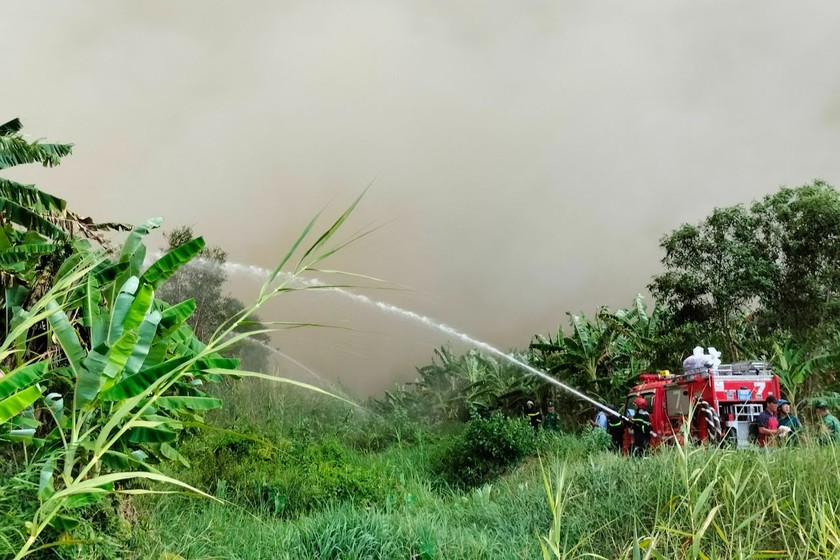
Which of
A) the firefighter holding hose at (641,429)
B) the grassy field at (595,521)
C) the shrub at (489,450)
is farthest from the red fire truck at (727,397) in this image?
the grassy field at (595,521)

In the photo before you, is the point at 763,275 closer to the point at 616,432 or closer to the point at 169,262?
the point at 616,432

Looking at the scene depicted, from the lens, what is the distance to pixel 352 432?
68.6ft

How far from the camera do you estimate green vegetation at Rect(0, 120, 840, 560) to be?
16.4 ft

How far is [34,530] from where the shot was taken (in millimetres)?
3328

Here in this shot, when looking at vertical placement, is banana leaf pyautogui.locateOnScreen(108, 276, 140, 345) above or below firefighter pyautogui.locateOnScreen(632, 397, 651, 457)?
above

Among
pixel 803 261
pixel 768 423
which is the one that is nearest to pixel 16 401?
pixel 768 423

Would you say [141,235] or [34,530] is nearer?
[34,530]

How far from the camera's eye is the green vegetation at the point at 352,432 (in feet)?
16.4

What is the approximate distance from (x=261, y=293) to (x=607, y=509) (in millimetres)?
4159

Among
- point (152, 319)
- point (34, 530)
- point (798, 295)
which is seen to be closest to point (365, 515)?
point (152, 319)

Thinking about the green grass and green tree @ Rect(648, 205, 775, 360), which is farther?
green tree @ Rect(648, 205, 775, 360)

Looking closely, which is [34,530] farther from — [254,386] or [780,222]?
[780,222]

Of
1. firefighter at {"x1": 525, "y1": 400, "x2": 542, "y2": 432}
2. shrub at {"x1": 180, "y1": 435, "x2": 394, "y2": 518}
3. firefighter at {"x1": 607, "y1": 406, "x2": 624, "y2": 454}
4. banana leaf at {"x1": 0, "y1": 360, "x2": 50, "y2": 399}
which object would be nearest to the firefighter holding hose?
firefighter at {"x1": 607, "y1": 406, "x2": 624, "y2": 454}

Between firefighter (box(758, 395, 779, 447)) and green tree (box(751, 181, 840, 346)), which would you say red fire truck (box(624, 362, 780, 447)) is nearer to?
firefighter (box(758, 395, 779, 447))
